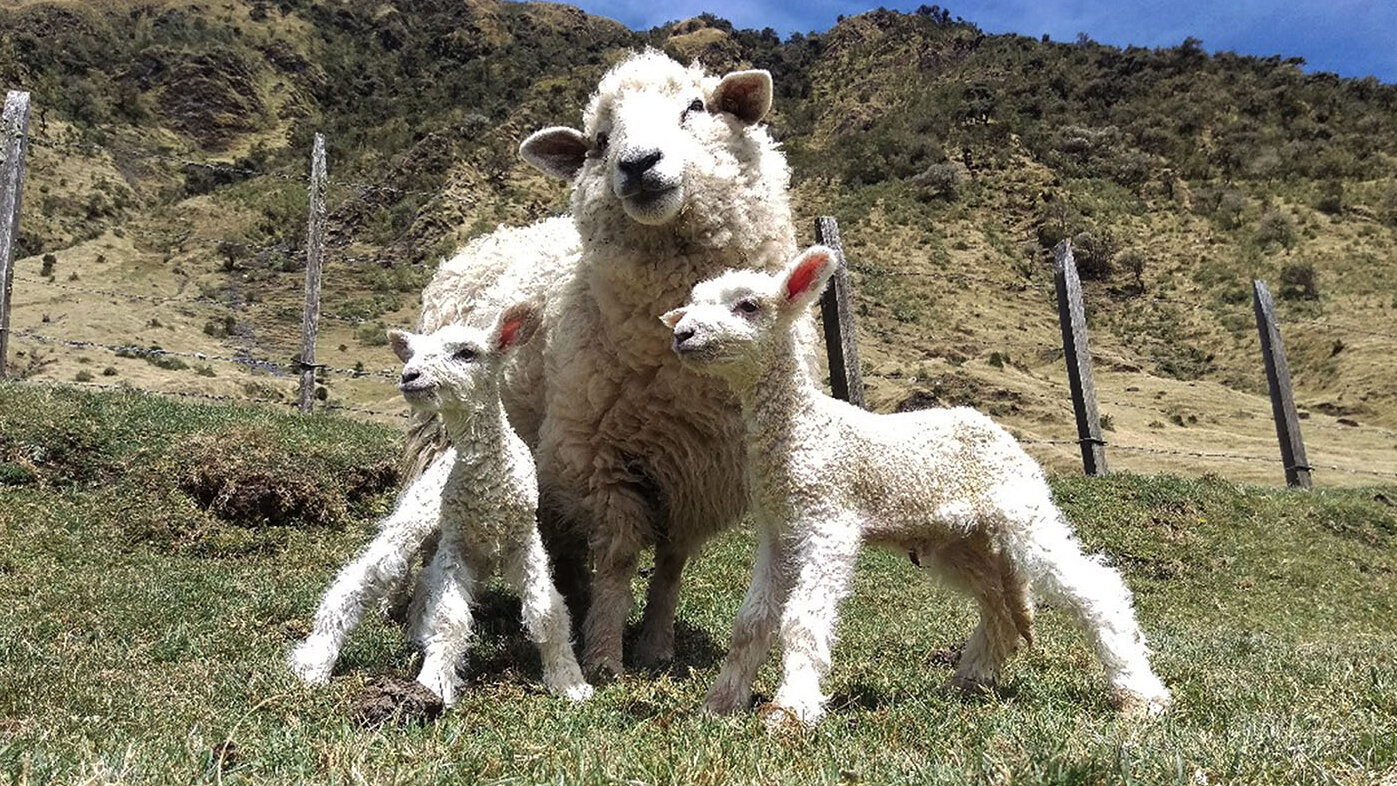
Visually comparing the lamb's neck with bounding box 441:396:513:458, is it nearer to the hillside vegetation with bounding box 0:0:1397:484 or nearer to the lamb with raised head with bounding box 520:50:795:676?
the lamb with raised head with bounding box 520:50:795:676

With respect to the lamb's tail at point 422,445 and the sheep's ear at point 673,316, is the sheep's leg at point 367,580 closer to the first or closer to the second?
the lamb's tail at point 422,445

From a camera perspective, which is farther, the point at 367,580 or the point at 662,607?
the point at 662,607

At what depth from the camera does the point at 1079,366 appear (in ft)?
37.3

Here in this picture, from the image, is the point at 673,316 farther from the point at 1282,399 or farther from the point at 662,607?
the point at 1282,399

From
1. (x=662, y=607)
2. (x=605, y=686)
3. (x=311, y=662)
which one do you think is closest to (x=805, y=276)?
(x=605, y=686)

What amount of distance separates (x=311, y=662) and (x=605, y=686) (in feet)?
3.73

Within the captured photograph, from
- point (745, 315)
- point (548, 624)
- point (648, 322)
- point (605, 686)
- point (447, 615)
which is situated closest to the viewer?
point (745, 315)

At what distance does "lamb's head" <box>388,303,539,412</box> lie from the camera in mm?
3799

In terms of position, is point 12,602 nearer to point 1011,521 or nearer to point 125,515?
point 125,515

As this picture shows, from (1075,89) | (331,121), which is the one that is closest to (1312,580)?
(1075,89)

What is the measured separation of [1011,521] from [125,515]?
6.03 meters

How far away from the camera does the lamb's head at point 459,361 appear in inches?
150

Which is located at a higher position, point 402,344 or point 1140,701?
point 402,344

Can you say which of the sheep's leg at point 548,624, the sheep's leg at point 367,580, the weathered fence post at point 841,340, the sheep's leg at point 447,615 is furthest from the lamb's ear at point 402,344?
the weathered fence post at point 841,340
